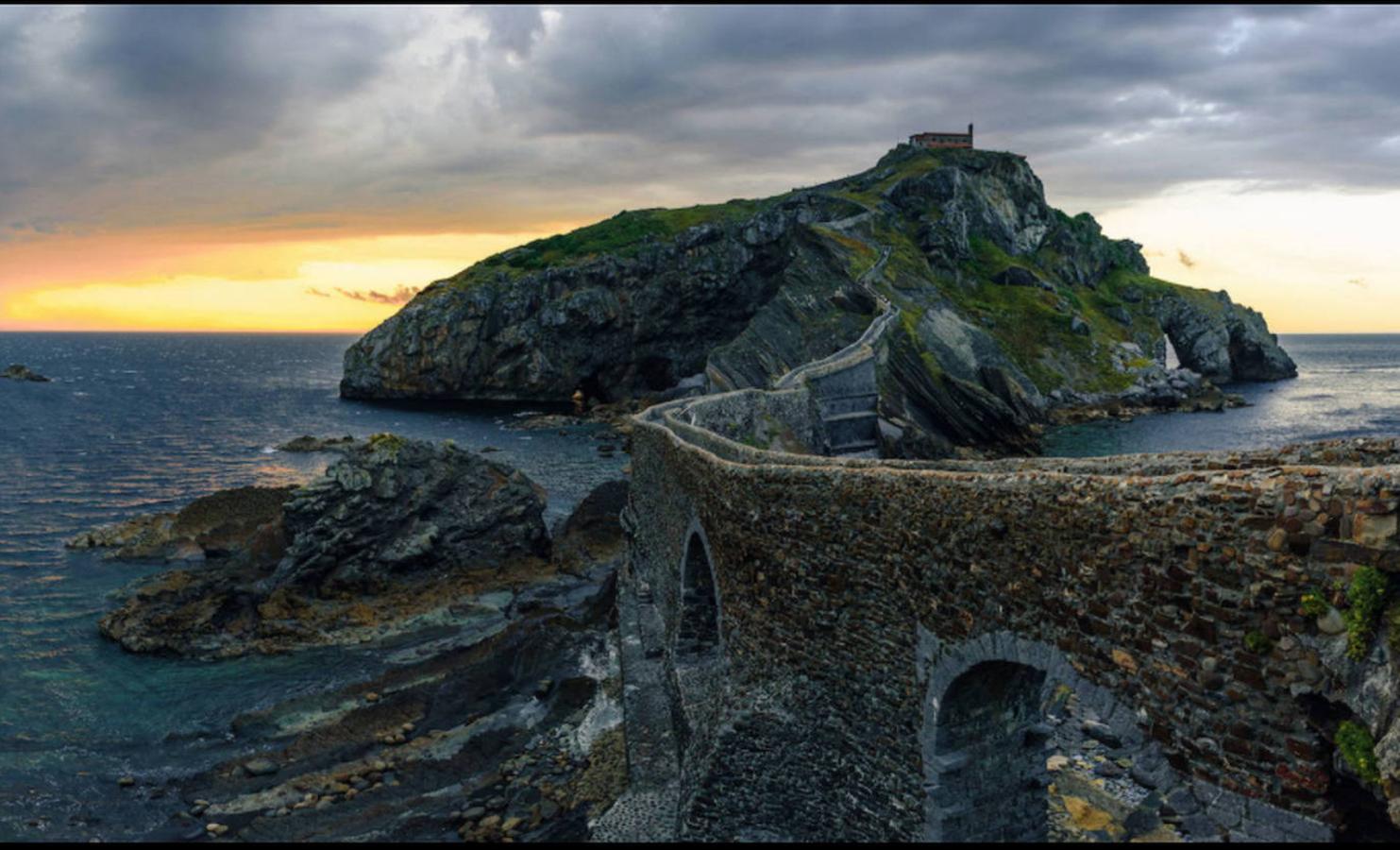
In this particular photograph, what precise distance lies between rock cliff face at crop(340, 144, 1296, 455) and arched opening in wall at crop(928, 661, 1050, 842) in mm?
52518

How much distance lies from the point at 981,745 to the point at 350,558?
97.6 feet

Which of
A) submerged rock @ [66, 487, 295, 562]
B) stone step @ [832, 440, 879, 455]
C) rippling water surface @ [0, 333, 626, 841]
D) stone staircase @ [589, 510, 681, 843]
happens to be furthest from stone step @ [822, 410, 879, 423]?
submerged rock @ [66, 487, 295, 562]

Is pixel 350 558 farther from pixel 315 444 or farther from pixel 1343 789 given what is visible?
pixel 315 444

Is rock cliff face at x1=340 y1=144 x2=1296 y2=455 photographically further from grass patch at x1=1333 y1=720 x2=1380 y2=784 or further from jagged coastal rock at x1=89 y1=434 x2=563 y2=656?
grass patch at x1=1333 y1=720 x2=1380 y2=784

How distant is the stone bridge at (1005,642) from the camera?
7.56 m

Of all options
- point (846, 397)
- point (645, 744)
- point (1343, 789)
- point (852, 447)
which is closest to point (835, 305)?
point (846, 397)

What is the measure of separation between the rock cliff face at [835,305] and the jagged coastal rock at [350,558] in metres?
29.2

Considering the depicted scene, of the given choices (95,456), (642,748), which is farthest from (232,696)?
(95,456)

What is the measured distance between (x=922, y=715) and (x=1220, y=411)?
86.3 m

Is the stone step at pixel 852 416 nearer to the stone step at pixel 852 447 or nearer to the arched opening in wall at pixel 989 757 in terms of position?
the stone step at pixel 852 447

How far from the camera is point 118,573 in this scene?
128 feet

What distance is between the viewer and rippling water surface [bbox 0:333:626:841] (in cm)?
2317

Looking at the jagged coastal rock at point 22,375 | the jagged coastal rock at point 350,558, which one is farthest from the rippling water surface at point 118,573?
the jagged coastal rock at point 22,375

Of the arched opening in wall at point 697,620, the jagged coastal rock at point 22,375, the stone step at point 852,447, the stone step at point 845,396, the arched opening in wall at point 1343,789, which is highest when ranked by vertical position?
the jagged coastal rock at point 22,375
